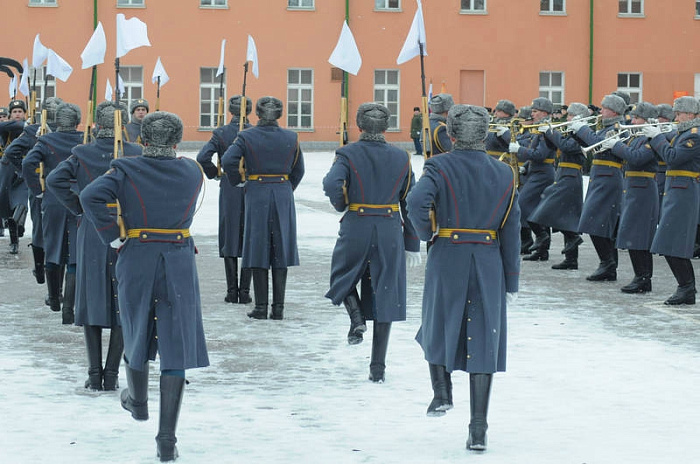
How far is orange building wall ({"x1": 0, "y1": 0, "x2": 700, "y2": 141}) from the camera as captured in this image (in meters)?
41.5

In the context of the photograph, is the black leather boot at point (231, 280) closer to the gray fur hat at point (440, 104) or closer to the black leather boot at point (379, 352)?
the gray fur hat at point (440, 104)

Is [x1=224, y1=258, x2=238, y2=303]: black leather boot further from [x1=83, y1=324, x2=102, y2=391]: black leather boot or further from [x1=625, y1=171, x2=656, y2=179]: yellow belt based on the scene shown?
[x1=625, y1=171, x2=656, y2=179]: yellow belt

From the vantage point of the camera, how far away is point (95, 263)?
7738mm

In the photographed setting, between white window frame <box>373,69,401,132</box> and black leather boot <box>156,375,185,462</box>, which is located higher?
white window frame <box>373,69,401,132</box>

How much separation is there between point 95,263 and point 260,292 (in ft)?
10.6

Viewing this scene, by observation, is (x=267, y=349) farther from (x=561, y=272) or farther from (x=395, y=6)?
(x=395, y=6)

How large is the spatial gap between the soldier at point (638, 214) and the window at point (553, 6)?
31472 mm

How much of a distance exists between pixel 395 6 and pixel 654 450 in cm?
3753

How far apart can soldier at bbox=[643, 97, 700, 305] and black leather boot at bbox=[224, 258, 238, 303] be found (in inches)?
150

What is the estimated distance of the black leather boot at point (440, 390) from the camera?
6992 mm

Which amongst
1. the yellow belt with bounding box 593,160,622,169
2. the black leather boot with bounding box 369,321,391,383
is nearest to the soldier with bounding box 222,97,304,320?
the black leather boot with bounding box 369,321,391,383

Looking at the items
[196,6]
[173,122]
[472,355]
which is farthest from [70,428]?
[196,6]

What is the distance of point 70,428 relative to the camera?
6.94 m

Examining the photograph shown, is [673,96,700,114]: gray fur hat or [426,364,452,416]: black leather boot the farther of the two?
[673,96,700,114]: gray fur hat
